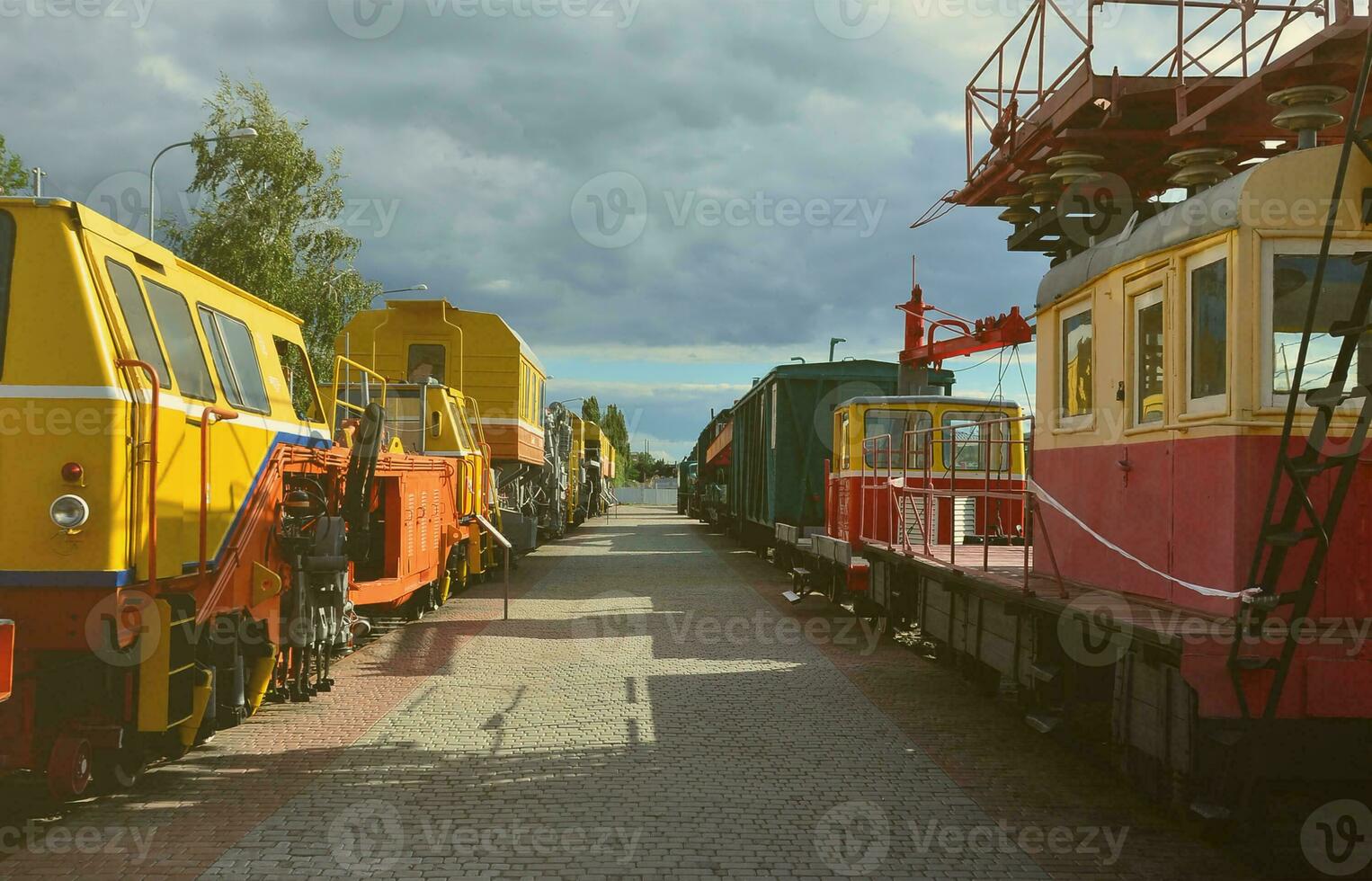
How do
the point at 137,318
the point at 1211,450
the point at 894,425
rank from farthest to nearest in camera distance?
the point at 894,425 → the point at 137,318 → the point at 1211,450

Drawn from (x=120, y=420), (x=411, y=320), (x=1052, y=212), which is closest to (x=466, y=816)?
(x=120, y=420)

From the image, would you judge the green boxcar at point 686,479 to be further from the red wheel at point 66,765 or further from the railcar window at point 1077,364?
the red wheel at point 66,765

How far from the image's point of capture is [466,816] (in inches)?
219

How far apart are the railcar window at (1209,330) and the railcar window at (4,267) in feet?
18.2

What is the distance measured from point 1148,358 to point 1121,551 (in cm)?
106

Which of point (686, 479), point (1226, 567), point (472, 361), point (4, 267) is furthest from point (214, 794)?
point (686, 479)

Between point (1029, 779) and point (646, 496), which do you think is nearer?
point (1029, 779)

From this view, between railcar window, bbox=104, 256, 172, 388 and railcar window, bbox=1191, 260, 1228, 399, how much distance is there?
502 centimetres

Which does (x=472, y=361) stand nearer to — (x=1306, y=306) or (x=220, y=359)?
(x=220, y=359)

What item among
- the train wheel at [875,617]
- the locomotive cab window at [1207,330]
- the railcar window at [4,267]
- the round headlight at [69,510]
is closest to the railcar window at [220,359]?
the railcar window at [4,267]

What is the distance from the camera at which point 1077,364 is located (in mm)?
6688

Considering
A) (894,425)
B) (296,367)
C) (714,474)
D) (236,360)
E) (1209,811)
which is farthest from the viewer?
(714,474)

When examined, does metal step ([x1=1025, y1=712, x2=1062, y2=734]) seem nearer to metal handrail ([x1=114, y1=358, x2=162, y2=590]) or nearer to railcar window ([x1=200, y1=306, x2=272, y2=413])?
metal handrail ([x1=114, y1=358, x2=162, y2=590])

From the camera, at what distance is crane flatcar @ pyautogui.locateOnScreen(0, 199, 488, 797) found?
496cm
